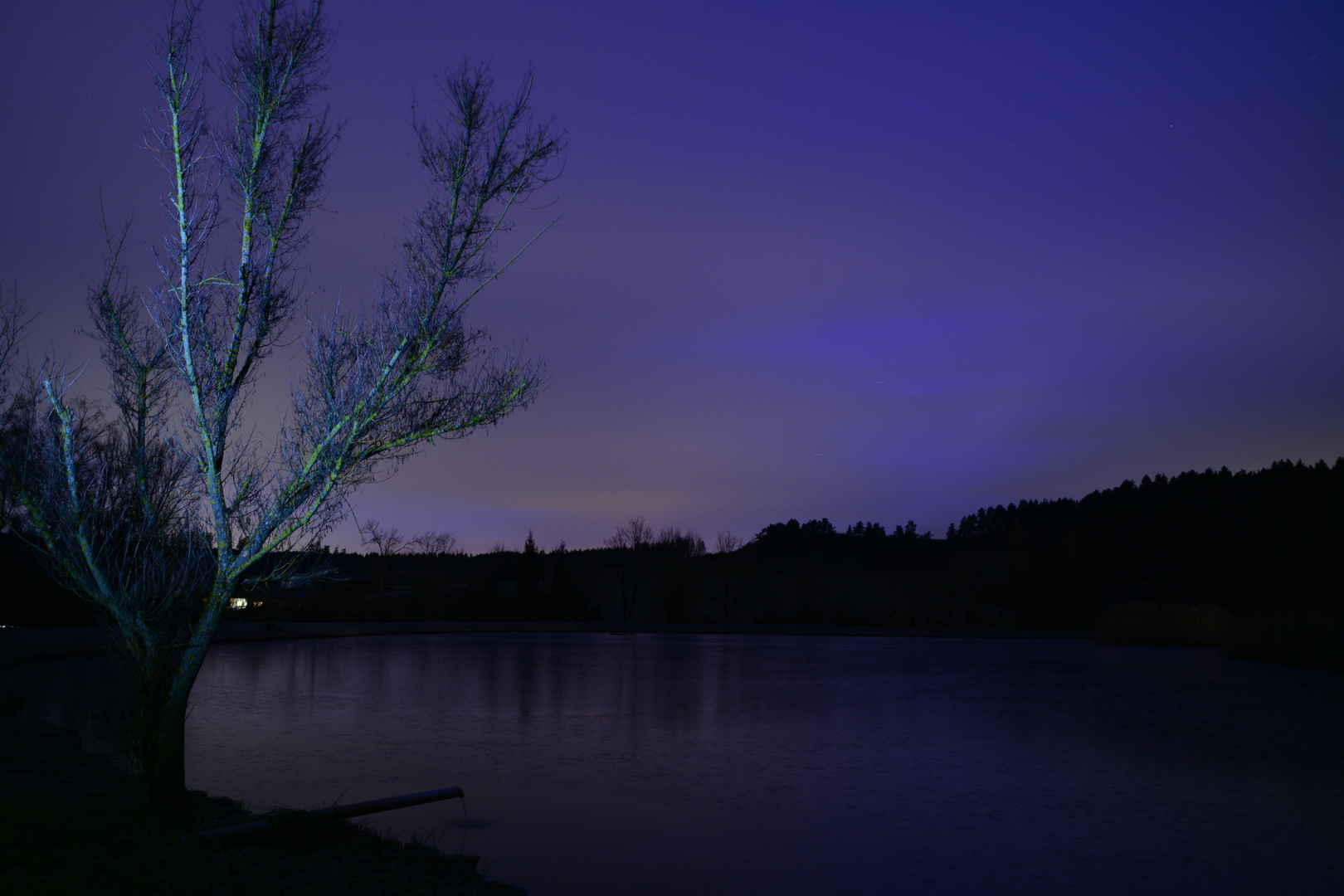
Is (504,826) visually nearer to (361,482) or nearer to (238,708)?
(361,482)

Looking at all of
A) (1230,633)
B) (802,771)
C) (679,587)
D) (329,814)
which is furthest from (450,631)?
(329,814)

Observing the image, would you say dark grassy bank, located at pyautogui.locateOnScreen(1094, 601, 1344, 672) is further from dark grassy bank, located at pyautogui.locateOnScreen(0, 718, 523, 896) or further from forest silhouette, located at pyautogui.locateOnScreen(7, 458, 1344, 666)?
dark grassy bank, located at pyautogui.locateOnScreen(0, 718, 523, 896)

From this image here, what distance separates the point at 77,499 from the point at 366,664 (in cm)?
1427

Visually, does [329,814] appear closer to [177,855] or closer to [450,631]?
[177,855]

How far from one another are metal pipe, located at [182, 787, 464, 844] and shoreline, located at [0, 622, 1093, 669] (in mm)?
16127

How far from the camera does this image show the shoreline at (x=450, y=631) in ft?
64.0

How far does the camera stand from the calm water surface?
586 centimetres

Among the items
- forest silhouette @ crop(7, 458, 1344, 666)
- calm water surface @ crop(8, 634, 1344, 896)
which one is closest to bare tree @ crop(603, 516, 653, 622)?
forest silhouette @ crop(7, 458, 1344, 666)

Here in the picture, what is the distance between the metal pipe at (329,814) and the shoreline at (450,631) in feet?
52.9

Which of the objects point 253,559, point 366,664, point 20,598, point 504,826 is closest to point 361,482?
point 253,559

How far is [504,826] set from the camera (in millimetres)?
6500

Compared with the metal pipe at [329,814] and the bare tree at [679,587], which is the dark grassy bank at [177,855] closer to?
the metal pipe at [329,814]

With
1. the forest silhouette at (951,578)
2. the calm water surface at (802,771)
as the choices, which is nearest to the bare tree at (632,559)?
the forest silhouette at (951,578)

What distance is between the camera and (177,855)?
4582 millimetres
